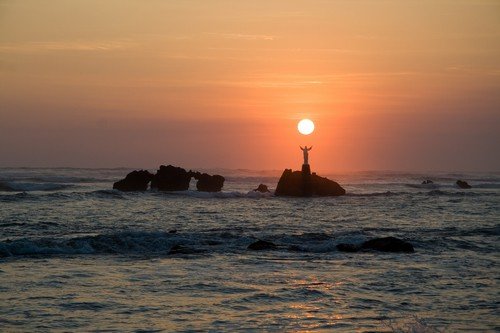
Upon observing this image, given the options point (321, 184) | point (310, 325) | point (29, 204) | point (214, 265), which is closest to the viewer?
point (310, 325)

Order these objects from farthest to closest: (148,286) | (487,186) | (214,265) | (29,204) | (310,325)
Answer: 1. (487,186)
2. (29,204)
3. (214,265)
4. (148,286)
5. (310,325)

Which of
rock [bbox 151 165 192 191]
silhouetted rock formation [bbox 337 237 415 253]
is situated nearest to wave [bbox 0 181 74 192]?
rock [bbox 151 165 192 191]

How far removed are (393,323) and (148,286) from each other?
648 cm

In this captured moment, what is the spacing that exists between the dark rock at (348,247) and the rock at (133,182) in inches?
1705

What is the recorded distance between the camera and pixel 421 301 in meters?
15.7

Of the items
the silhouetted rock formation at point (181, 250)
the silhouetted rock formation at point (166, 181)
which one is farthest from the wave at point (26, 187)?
the silhouetted rock formation at point (181, 250)

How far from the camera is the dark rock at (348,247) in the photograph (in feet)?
81.7

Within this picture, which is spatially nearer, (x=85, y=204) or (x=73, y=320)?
(x=73, y=320)

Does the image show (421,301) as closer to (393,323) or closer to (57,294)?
(393,323)

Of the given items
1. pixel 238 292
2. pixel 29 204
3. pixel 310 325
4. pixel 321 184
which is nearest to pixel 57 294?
pixel 238 292

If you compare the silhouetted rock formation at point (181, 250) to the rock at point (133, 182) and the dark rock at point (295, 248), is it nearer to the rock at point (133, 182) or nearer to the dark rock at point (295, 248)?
the dark rock at point (295, 248)

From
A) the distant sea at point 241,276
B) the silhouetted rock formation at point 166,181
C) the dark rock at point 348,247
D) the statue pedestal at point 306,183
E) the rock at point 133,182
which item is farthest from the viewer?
the silhouetted rock formation at point 166,181

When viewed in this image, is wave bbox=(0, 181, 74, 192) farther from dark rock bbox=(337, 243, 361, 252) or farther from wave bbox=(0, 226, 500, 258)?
dark rock bbox=(337, 243, 361, 252)

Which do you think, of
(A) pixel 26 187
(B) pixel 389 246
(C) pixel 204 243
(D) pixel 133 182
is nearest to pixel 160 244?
(C) pixel 204 243
